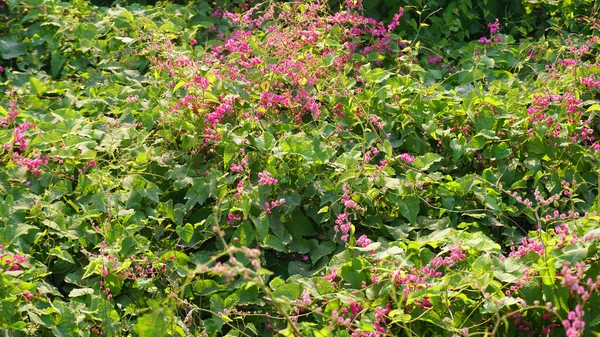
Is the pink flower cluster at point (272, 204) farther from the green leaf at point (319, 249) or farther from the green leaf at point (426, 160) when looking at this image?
the green leaf at point (426, 160)

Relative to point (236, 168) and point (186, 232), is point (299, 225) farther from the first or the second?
point (186, 232)

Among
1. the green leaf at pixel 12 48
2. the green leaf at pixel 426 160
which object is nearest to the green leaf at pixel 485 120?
the green leaf at pixel 426 160

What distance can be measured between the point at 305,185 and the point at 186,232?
471 mm

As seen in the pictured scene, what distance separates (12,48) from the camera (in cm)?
443

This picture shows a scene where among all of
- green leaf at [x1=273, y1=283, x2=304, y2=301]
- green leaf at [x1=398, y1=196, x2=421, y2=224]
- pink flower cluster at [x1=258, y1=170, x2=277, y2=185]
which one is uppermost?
pink flower cluster at [x1=258, y1=170, x2=277, y2=185]

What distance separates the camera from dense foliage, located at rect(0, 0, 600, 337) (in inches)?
100.0

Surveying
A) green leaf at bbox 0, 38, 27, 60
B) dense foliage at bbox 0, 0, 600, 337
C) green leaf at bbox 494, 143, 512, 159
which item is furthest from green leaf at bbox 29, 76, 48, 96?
green leaf at bbox 494, 143, 512, 159

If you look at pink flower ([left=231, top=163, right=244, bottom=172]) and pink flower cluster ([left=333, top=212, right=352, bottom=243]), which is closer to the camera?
pink flower cluster ([left=333, top=212, right=352, bottom=243])

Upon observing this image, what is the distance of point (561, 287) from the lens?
93.9 inches

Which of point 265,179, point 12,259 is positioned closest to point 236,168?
point 265,179

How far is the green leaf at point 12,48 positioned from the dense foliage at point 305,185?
0.20 m

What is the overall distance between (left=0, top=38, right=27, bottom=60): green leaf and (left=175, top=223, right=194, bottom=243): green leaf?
1.93m

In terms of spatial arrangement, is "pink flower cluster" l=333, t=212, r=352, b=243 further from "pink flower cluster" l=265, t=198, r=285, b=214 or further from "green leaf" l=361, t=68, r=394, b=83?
"green leaf" l=361, t=68, r=394, b=83

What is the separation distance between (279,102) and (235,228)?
2.23 ft
